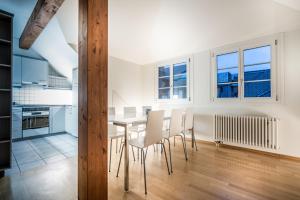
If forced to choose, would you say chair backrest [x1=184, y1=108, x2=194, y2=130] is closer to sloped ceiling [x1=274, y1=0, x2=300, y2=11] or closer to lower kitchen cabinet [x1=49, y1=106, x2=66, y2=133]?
sloped ceiling [x1=274, y1=0, x2=300, y2=11]

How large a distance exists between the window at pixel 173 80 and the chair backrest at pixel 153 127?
2.27 metres

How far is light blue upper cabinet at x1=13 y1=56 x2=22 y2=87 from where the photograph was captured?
402 centimetres

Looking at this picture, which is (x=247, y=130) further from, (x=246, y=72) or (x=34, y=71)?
(x=34, y=71)

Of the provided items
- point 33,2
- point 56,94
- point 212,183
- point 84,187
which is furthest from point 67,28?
point 212,183

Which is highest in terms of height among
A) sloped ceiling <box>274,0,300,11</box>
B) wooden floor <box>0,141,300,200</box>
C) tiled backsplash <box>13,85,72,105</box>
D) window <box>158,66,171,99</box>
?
sloped ceiling <box>274,0,300,11</box>

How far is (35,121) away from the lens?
13.5ft

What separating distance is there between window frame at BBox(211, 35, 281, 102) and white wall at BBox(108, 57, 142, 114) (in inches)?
93.6

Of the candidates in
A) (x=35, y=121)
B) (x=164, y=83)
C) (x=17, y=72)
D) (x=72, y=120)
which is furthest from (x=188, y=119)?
(x=17, y=72)

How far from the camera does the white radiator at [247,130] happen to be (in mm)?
2801

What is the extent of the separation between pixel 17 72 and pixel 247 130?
5.62 meters

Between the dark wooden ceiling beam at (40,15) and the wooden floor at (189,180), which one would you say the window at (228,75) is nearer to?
the wooden floor at (189,180)

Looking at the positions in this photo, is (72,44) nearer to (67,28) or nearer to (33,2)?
(67,28)

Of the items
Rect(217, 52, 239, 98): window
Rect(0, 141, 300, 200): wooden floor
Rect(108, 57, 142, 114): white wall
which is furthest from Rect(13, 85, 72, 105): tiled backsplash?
Rect(217, 52, 239, 98): window

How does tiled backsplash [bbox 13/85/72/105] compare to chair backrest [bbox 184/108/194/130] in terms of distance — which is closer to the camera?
chair backrest [bbox 184/108/194/130]
